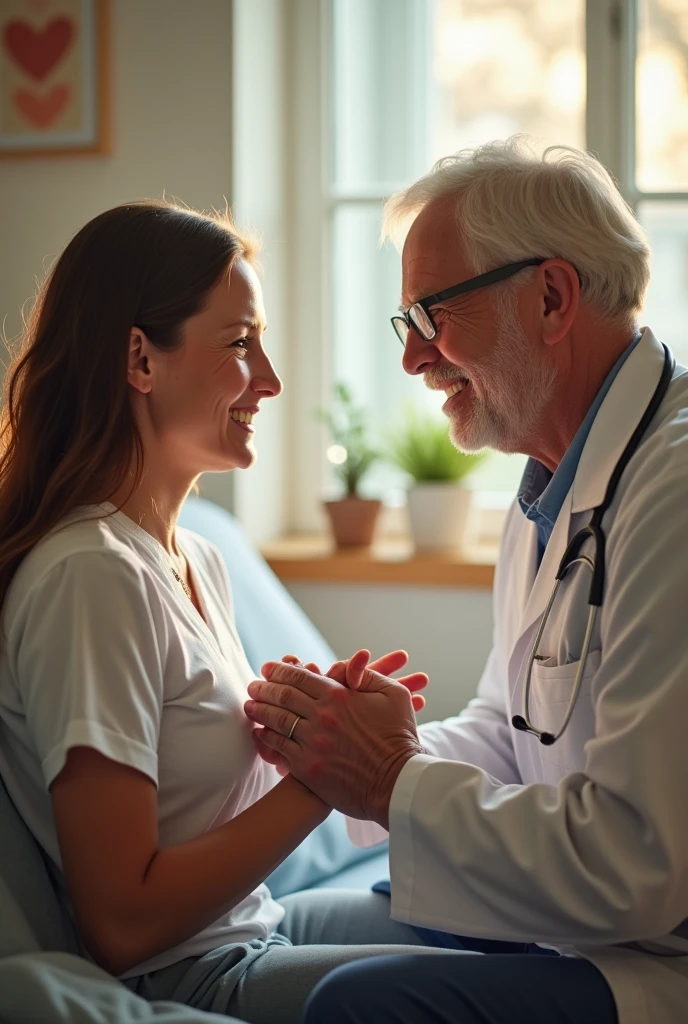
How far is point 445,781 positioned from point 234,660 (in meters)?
0.42

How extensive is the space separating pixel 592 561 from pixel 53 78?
2095 millimetres

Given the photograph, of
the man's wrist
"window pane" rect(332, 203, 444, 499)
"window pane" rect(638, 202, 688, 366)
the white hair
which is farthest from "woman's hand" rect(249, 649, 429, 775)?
"window pane" rect(638, 202, 688, 366)

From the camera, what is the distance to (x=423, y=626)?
9.21 feet

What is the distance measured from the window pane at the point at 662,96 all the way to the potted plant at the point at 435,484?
849mm

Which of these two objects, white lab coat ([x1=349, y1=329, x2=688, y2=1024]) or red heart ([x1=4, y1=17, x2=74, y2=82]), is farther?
red heart ([x1=4, y1=17, x2=74, y2=82])

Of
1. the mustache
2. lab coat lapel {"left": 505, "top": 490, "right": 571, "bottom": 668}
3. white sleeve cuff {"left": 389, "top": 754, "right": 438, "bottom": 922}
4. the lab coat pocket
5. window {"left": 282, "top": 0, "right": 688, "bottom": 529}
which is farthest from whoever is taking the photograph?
Answer: window {"left": 282, "top": 0, "right": 688, "bottom": 529}

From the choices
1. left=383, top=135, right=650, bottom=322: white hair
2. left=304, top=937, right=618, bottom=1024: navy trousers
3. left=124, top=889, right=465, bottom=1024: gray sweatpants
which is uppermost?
left=383, top=135, right=650, bottom=322: white hair

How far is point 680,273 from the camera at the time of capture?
2.90 meters

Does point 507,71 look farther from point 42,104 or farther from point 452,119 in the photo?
point 42,104

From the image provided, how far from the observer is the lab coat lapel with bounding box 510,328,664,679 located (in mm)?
1460

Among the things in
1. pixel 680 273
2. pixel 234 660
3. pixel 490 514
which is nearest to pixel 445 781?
pixel 234 660

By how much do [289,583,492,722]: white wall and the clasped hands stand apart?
4.11ft

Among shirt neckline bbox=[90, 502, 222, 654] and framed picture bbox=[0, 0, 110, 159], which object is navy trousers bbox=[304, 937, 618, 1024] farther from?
framed picture bbox=[0, 0, 110, 159]

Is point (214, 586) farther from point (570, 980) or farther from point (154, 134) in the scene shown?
point (154, 134)
